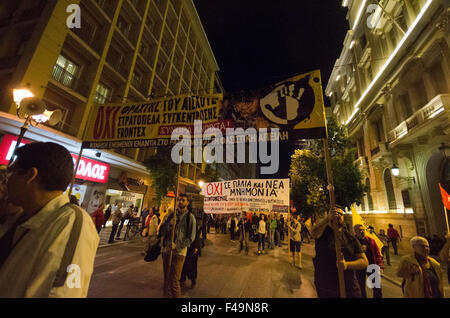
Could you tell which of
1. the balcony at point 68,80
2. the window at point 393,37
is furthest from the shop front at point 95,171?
the window at point 393,37

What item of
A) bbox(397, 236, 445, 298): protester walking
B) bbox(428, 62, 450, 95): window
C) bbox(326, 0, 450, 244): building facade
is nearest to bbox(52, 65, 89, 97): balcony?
bbox(397, 236, 445, 298): protester walking

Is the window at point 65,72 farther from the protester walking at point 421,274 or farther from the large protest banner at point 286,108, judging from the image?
the protester walking at point 421,274

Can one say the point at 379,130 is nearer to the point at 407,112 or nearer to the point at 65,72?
the point at 407,112

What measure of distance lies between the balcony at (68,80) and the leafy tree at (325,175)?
63.2 ft

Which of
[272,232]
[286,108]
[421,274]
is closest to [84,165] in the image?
[272,232]

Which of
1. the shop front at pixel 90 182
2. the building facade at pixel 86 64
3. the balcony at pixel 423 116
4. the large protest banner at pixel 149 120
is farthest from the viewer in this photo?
the shop front at pixel 90 182

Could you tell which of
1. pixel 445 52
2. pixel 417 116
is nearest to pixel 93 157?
pixel 417 116

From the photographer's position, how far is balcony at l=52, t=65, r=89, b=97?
12734 mm

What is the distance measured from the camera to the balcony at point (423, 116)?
970cm

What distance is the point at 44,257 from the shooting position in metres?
1.11

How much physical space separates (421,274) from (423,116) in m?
12.5

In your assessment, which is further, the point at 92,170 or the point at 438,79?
the point at 92,170

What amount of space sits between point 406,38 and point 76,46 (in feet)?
73.5
